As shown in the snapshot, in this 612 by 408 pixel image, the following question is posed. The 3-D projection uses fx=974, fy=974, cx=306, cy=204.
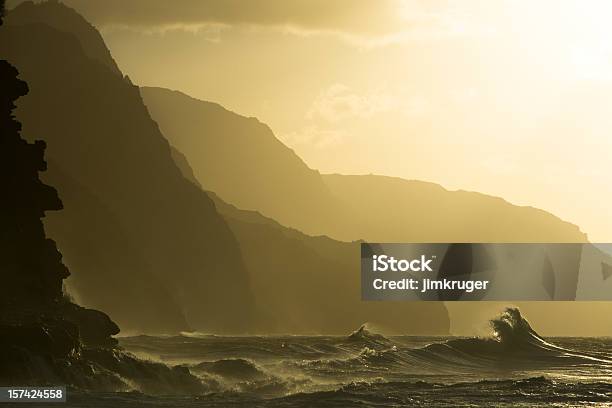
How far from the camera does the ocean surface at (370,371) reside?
9898 millimetres

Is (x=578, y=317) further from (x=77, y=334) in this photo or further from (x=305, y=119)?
A: (x=77, y=334)

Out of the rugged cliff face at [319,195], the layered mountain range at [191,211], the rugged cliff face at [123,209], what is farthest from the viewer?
the rugged cliff face at [123,209]

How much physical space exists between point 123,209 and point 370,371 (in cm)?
303

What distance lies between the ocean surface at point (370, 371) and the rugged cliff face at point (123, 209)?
1.08 feet

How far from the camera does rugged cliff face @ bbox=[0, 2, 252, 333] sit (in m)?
9.93

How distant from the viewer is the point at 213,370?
10000mm

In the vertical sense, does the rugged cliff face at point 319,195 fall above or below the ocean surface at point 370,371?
above

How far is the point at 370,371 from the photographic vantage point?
1004 centimetres

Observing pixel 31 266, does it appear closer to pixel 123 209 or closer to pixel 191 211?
pixel 123 209

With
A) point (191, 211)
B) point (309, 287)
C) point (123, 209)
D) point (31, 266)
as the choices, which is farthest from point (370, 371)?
point (31, 266)

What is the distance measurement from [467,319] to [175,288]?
299 cm

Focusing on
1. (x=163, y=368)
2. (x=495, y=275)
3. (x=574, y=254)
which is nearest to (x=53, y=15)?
(x=163, y=368)

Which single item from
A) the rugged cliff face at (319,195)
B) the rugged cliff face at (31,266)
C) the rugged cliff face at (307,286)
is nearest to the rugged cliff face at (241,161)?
the rugged cliff face at (319,195)

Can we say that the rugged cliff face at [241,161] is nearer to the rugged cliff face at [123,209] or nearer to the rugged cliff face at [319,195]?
the rugged cliff face at [319,195]
